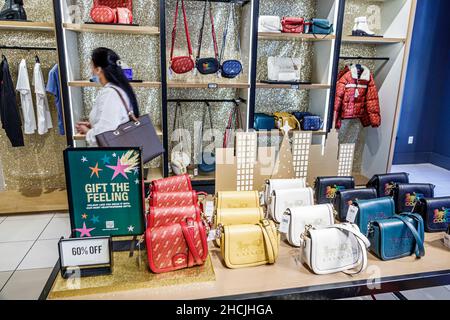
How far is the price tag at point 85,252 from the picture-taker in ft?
4.22

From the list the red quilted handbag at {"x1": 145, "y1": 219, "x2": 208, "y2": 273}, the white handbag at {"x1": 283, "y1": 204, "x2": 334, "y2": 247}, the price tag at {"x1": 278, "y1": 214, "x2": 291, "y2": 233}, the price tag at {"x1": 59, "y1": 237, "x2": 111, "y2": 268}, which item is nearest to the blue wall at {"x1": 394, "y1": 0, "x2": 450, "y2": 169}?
the white handbag at {"x1": 283, "y1": 204, "x2": 334, "y2": 247}

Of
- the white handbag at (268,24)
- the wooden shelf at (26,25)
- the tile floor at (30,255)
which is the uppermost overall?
the white handbag at (268,24)

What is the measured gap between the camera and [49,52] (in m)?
3.62

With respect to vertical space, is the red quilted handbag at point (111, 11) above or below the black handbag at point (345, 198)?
above

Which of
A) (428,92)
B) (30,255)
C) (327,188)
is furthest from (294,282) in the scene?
(428,92)

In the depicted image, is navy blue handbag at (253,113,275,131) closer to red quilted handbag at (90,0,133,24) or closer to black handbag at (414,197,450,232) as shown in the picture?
red quilted handbag at (90,0,133,24)

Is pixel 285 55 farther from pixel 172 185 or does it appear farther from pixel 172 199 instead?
pixel 172 199

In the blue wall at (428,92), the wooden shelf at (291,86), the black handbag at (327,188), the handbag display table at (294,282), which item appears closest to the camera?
the handbag display table at (294,282)

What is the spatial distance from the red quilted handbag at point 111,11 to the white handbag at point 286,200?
94.9 inches

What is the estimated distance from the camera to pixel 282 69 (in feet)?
12.0

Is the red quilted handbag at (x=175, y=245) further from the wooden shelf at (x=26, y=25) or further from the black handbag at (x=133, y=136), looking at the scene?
the wooden shelf at (x=26, y=25)

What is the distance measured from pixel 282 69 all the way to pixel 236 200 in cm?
238

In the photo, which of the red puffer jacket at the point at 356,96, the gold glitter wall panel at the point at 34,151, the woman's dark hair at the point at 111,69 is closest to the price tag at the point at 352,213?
the woman's dark hair at the point at 111,69

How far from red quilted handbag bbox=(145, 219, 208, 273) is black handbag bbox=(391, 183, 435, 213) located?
115 cm
